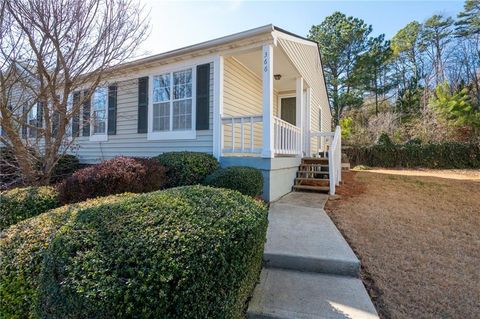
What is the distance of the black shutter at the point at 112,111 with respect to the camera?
8.09 meters

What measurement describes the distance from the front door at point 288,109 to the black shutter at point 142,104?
517cm

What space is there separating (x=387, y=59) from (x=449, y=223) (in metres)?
22.4

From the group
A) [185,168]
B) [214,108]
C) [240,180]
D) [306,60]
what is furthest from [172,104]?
[306,60]

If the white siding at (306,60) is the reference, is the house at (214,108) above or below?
below

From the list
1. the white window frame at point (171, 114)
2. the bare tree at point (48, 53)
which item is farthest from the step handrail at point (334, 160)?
the bare tree at point (48, 53)

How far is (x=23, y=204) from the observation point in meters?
3.92

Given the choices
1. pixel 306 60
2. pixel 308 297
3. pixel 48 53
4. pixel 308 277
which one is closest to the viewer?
pixel 308 297

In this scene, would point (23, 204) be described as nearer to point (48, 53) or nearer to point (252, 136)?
point (48, 53)

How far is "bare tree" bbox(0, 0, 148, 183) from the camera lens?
192 inches

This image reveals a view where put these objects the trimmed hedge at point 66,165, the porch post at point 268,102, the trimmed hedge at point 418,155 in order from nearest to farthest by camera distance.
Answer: the porch post at point 268,102 → the trimmed hedge at point 66,165 → the trimmed hedge at point 418,155

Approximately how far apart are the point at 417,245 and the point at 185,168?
13.1ft

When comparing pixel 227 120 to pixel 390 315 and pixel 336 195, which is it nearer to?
pixel 336 195

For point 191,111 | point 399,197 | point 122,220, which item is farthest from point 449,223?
point 191,111

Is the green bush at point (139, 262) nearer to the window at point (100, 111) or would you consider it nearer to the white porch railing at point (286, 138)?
the white porch railing at point (286, 138)
